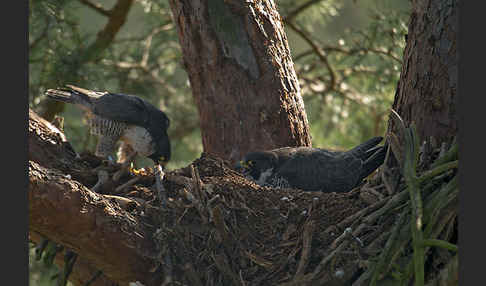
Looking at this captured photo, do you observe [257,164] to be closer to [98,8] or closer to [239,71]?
[239,71]

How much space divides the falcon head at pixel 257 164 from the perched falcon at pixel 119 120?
46.3 inches

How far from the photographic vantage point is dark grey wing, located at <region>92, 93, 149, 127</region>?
16.1ft

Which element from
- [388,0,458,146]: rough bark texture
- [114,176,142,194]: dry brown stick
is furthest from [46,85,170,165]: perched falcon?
[388,0,458,146]: rough bark texture

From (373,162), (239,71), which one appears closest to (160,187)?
(239,71)

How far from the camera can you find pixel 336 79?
252 inches

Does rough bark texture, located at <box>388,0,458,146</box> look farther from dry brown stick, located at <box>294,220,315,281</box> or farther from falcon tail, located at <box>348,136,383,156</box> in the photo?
falcon tail, located at <box>348,136,383,156</box>

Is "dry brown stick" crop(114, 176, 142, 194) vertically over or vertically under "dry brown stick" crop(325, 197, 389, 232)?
under

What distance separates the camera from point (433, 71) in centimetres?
292

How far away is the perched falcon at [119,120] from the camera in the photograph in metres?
4.88

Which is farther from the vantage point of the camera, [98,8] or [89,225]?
[98,8]

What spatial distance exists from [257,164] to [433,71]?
1.49 meters

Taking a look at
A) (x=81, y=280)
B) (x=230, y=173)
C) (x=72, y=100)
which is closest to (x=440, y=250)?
(x=230, y=173)

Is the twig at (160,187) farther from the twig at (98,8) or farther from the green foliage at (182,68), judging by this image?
the twig at (98,8)

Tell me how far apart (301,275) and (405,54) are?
1.27 metres
